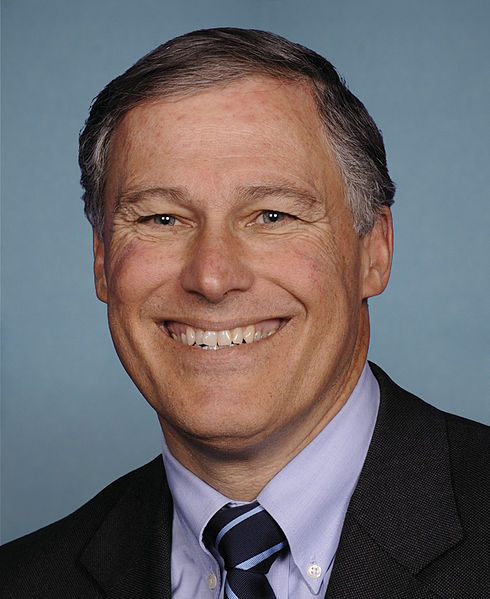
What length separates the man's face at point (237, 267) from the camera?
6.91 ft

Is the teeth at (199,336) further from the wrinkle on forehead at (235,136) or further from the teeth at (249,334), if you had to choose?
the wrinkle on forehead at (235,136)

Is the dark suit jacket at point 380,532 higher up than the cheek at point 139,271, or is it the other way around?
the cheek at point 139,271

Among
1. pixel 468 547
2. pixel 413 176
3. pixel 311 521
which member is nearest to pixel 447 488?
pixel 468 547

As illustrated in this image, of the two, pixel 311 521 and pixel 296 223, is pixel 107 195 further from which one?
pixel 311 521

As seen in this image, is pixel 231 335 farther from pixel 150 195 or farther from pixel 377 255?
pixel 377 255

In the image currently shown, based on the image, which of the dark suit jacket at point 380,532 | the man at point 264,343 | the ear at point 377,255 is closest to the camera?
the dark suit jacket at point 380,532

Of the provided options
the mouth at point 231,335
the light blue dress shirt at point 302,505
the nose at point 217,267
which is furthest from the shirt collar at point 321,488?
the nose at point 217,267

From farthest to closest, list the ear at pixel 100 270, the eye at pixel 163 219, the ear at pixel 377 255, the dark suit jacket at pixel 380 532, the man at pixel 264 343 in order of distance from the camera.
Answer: the ear at pixel 100 270 < the ear at pixel 377 255 < the eye at pixel 163 219 < the man at pixel 264 343 < the dark suit jacket at pixel 380 532

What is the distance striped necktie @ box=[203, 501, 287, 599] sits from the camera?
6.88 feet

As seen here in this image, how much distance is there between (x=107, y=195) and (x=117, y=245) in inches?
5.5

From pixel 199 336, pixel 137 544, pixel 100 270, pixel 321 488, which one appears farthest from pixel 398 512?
pixel 100 270

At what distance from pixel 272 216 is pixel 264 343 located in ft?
0.90

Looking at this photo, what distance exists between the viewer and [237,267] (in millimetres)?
2086

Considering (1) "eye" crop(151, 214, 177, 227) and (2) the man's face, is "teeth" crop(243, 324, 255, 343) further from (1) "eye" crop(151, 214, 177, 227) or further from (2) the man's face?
(1) "eye" crop(151, 214, 177, 227)
